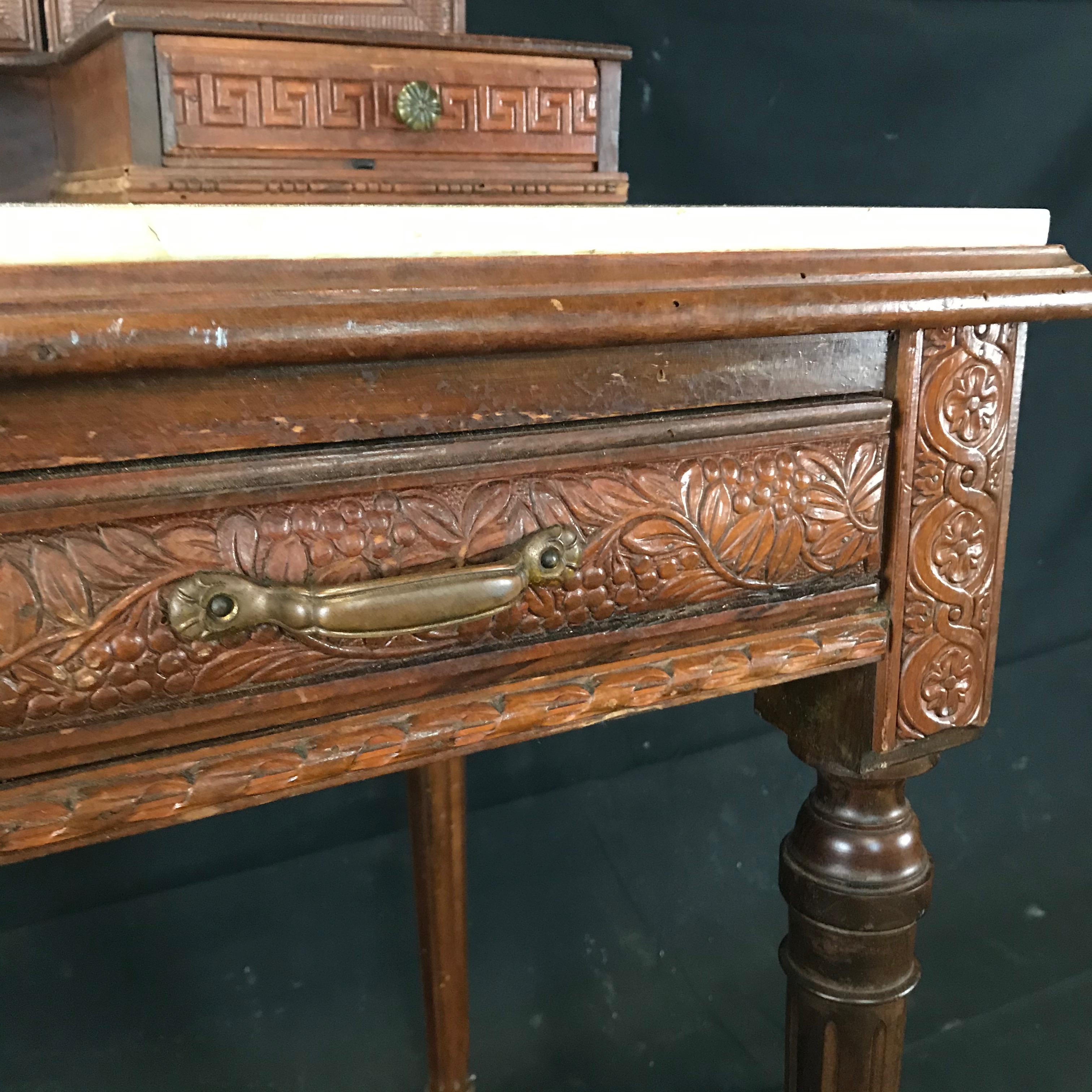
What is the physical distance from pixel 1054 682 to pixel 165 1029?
1.09 meters

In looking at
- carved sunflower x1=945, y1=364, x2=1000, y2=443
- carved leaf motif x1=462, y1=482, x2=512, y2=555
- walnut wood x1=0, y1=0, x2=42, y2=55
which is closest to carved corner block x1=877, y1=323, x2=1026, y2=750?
carved sunflower x1=945, y1=364, x2=1000, y2=443

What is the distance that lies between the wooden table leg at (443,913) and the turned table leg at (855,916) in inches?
12.7

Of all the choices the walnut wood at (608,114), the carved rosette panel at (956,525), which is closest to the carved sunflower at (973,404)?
the carved rosette panel at (956,525)

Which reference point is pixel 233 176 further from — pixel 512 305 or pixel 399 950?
pixel 399 950

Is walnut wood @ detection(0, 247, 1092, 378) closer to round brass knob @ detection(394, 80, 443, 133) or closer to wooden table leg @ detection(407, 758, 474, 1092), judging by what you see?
round brass knob @ detection(394, 80, 443, 133)

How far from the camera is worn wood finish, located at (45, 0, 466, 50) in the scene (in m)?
0.77

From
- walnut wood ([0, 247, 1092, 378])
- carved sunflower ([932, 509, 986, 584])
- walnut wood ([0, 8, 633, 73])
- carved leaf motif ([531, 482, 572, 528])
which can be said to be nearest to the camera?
walnut wood ([0, 247, 1092, 378])

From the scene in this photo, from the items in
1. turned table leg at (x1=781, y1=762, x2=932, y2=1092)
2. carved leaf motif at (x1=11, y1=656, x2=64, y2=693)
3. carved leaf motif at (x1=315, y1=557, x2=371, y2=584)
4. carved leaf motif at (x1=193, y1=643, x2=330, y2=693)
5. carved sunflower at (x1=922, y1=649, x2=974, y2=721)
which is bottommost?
turned table leg at (x1=781, y1=762, x2=932, y2=1092)

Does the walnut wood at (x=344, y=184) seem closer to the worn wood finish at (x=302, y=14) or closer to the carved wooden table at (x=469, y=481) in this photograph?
the worn wood finish at (x=302, y=14)

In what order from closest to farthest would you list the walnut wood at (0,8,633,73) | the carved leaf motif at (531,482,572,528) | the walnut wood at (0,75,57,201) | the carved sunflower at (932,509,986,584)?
the carved leaf motif at (531,482,572,528)
the carved sunflower at (932,509,986,584)
the walnut wood at (0,8,633,73)
the walnut wood at (0,75,57,201)

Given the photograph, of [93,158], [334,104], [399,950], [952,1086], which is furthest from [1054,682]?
[93,158]

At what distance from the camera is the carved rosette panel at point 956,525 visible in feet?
1.80

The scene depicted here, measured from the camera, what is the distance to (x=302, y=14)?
804 mm

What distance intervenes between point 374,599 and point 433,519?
0.04 m
